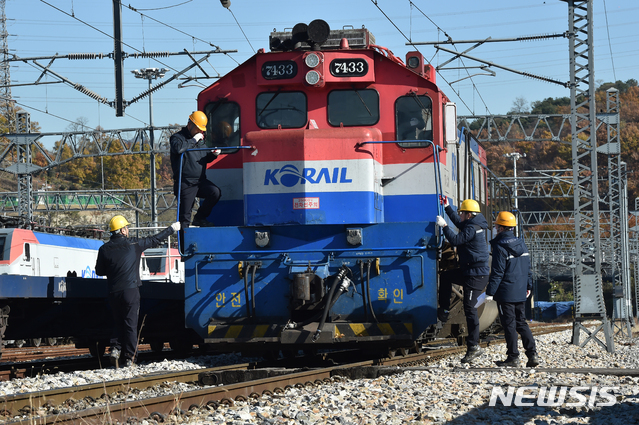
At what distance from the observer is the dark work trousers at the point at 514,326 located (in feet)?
29.6

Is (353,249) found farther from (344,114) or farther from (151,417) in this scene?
(151,417)

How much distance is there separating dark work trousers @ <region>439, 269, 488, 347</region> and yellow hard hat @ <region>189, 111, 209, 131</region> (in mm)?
3452

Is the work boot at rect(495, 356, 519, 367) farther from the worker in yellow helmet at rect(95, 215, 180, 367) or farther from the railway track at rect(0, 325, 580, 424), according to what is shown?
the worker in yellow helmet at rect(95, 215, 180, 367)

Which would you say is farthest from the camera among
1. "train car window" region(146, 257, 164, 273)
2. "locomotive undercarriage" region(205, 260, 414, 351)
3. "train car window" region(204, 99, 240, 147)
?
"train car window" region(146, 257, 164, 273)

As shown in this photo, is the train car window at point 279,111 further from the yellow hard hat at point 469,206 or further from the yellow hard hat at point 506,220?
the yellow hard hat at point 506,220

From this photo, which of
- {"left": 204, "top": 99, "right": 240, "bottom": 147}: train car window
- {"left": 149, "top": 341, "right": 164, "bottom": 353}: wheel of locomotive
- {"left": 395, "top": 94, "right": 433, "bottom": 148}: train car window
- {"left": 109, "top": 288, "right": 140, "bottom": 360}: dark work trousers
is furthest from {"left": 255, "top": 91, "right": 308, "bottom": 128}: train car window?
{"left": 149, "top": 341, "right": 164, "bottom": 353}: wheel of locomotive

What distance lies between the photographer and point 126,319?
29.7 ft

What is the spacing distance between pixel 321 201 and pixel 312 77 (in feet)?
5.09

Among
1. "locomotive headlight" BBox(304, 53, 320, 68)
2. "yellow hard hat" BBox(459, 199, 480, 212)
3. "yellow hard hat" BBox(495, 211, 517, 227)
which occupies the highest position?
"locomotive headlight" BBox(304, 53, 320, 68)

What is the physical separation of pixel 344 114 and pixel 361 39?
3.60 ft

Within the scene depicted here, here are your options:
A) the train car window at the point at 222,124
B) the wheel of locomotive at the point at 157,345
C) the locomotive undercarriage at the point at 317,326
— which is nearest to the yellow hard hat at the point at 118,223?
the train car window at the point at 222,124

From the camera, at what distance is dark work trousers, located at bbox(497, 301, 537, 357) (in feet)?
29.6

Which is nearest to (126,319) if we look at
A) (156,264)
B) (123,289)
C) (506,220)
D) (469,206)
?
(123,289)

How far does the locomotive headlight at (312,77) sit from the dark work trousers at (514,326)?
3.47 meters
